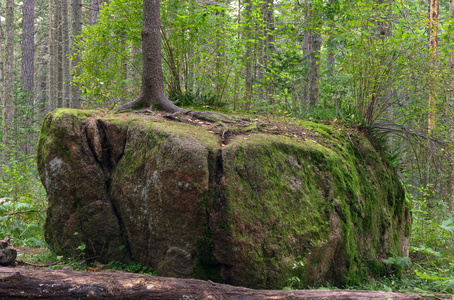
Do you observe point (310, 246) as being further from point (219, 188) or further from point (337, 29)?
point (337, 29)

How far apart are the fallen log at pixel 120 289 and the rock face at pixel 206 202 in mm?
683

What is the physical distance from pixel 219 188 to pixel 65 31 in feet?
49.3

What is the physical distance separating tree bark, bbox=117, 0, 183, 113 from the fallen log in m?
3.44

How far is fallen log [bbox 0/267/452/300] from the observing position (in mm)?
2746

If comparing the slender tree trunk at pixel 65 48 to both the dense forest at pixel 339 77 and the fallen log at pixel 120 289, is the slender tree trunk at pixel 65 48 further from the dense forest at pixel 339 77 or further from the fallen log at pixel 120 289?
the fallen log at pixel 120 289

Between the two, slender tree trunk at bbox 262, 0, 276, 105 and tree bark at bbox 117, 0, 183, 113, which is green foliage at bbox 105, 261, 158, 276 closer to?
tree bark at bbox 117, 0, 183, 113

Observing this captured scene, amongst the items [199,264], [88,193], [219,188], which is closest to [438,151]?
[219,188]

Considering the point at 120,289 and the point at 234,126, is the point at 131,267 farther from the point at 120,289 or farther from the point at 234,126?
the point at 234,126

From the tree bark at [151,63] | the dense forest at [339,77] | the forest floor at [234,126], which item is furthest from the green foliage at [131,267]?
the tree bark at [151,63]

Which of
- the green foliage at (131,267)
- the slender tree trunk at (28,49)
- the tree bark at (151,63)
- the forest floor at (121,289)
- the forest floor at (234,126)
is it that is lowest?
the green foliage at (131,267)

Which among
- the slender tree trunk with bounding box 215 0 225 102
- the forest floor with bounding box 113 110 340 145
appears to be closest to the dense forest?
the slender tree trunk with bounding box 215 0 225 102

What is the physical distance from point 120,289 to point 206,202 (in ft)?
4.29

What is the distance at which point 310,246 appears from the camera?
4.00 meters

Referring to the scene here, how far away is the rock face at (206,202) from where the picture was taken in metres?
3.73
